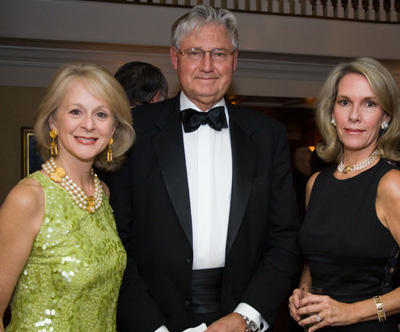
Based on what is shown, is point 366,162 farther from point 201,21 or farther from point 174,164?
point 201,21

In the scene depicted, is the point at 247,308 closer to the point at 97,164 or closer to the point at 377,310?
the point at 377,310

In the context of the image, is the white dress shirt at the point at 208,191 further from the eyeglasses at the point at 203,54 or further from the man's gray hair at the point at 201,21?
the man's gray hair at the point at 201,21

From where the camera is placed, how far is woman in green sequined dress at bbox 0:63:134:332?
1.89 m

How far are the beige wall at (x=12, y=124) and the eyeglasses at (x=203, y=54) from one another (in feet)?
20.9

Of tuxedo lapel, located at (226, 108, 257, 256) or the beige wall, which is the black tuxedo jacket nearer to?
tuxedo lapel, located at (226, 108, 257, 256)

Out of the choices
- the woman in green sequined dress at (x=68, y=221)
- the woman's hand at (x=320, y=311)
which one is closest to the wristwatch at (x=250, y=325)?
the woman's hand at (x=320, y=311)

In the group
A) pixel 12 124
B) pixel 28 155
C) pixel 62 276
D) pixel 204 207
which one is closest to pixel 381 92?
pixel 204 207

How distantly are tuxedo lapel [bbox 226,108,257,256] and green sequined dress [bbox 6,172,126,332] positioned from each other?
21.7 inches

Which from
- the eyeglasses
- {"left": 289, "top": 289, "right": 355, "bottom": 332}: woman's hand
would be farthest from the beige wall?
{"left": 289, "top": 289, "right": 355, "bottom": 332}: woman's hand

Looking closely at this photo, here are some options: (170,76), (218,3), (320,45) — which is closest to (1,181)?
(170,76)

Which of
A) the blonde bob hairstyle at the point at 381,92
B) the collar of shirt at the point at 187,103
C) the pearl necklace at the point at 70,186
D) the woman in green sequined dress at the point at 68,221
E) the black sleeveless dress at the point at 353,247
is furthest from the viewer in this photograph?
the collar of shirt at the point at 187,103

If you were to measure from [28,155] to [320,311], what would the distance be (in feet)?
22.9

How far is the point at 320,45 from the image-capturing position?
8.89 metres

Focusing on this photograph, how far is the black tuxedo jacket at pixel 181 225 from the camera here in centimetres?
224
